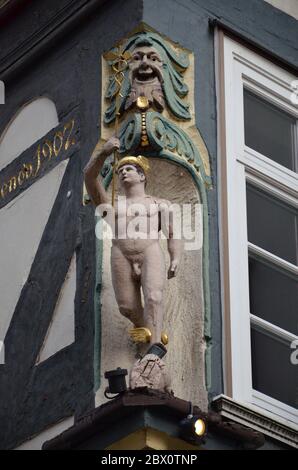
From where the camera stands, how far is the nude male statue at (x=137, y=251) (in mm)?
11016

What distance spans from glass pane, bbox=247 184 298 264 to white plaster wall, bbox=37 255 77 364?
107 cm

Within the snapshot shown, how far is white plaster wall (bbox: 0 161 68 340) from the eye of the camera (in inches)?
491

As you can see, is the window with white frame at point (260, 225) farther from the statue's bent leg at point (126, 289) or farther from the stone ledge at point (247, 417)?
the statue's bent leg at point (126, 289)

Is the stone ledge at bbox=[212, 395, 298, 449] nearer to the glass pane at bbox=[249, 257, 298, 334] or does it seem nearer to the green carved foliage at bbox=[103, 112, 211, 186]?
the glass pane at bbox=[249, 257, 298, 334]

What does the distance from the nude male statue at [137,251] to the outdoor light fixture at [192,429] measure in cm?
51

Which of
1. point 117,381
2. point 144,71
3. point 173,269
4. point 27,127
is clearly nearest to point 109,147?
point 173,269

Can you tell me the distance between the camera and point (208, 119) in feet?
40.0

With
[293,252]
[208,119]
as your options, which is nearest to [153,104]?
[208,119]

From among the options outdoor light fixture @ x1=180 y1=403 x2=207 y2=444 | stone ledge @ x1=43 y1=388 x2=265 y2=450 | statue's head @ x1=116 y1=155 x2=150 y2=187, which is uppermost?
statue's head @ x1=116 y1=155 x2=150 y2=187

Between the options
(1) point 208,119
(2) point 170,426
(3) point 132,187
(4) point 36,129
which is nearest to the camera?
(2) point 170,426

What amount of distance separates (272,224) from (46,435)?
1888 millimetres

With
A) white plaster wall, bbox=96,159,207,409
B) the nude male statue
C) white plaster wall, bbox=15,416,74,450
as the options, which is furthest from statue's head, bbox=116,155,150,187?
white plaster wall, bbox=15,416,74,450
